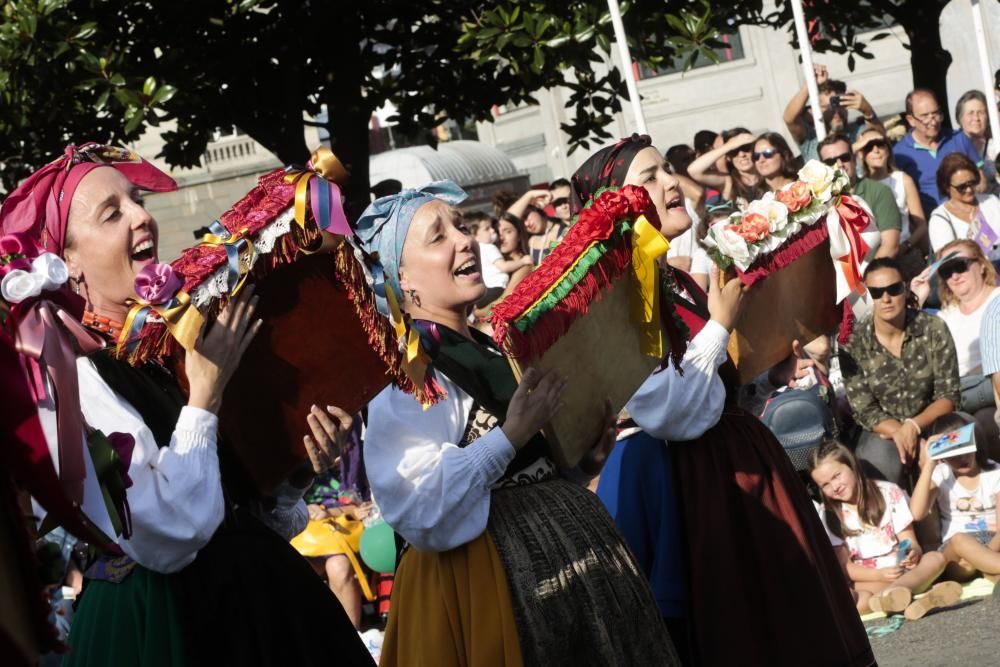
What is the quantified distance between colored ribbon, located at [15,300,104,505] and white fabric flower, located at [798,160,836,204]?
260cm

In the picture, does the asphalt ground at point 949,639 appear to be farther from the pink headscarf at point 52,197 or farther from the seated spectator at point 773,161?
the pink headscarf at point 52,197

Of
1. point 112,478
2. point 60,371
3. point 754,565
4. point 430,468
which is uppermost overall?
point 60,371

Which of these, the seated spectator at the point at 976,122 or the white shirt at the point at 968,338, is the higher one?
the seated spectator at the point at 976,122

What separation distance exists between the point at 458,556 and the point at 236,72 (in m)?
5.28

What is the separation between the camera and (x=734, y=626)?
166 inches

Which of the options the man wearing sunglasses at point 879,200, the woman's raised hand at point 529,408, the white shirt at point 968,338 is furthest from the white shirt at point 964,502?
the woman's raised hand at point 529,408

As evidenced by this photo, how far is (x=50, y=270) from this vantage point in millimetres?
2844

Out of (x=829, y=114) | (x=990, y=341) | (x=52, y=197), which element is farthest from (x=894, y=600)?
(x=52, y=197)

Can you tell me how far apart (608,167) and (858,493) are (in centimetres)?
299

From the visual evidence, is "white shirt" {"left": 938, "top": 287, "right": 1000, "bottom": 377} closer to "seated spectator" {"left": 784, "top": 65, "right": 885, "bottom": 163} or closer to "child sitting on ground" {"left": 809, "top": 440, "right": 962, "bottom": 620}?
"child sitting on ground" {"left": 809, "top": 440, "right": 962, "bottom": 620}

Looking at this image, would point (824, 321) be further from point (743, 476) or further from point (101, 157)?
point (101, 157)

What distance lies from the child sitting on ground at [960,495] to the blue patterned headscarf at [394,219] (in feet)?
13.2

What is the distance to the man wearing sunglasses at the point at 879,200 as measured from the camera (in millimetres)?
8445

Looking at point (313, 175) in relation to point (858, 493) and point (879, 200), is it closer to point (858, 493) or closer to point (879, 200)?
point (858, 493)
